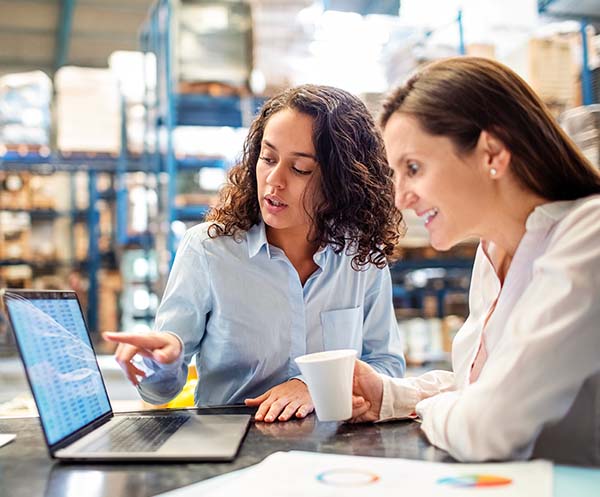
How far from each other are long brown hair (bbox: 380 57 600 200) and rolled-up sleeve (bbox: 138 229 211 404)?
0.76 metres

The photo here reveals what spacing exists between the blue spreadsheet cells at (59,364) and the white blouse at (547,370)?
2.10 ft

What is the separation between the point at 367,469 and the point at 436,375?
0.58m

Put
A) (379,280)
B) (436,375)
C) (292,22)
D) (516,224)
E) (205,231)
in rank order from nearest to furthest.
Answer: (516,224), (436,375), (205,231), (379,280), (292,22)

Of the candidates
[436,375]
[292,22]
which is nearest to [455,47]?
[292,22]

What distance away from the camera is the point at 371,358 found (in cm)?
183

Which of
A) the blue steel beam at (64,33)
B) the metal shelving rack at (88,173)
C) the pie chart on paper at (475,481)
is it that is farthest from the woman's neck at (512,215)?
the blue steel beam at (64,33)

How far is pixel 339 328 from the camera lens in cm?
176

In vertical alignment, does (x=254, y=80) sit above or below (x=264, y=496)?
above

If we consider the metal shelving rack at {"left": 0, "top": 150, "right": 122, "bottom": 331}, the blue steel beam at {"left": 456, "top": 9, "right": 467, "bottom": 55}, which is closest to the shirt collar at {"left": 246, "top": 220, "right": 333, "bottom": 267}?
the blue steel beam at {"left": 456, "top": 9, "right": 467, "bottom": 55}

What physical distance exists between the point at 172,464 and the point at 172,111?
13.0ft

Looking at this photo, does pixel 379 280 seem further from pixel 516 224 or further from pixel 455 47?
pixel 455 47

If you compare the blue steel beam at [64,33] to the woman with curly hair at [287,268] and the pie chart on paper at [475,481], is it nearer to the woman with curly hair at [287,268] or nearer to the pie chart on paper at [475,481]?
the woman with curly hair at [287,268]

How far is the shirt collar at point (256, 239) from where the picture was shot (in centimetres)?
173

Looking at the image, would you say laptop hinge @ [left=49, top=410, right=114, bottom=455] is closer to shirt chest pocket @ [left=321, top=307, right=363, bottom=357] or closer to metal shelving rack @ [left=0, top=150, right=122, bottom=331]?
shirt chest pocket @ [left=321, top=307, right=363, bottom=357]
